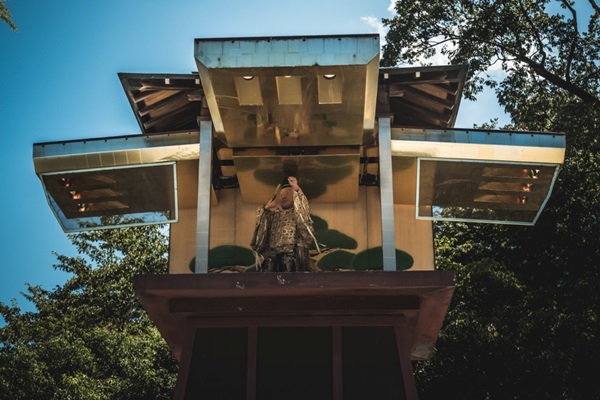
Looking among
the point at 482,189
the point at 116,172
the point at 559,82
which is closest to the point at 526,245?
the point at 559,82

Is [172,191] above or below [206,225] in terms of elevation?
above

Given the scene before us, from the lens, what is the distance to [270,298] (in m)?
9.82

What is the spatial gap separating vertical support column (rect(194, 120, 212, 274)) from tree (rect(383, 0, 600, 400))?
8637mm

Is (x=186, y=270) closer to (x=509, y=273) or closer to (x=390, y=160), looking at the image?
(x=390, y=160)

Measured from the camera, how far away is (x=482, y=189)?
1196 cm

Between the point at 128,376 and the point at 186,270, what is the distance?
8.65 meters

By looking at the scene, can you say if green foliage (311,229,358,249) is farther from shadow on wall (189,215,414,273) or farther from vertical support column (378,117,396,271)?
vertical support column (378,117,396,271)

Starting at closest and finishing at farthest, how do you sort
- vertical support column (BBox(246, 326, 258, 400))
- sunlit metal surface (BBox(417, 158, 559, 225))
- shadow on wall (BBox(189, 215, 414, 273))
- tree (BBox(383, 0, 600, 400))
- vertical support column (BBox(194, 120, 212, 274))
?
1. vertical support column (BBox(246, 326, 258, 400))
2. vertical support column (BBox(194, 120, 212, 274))
3. sunlit metal surface (BBox(417, 158, 559, 225))
4. shadow on wall (BBox(189, 215, 414, 273))
5. tree (BBox(383, 0, 600, 400))

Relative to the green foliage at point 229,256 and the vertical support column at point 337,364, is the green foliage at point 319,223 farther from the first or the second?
the vertical support column at point 337,364

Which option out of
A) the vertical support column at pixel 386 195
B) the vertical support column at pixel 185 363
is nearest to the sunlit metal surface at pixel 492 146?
the vertical support column at pixel 386 195

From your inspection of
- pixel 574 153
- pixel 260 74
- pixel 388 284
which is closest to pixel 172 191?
pixel 260 74

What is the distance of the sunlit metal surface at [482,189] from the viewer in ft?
38.0

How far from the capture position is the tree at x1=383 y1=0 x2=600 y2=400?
17234 mm

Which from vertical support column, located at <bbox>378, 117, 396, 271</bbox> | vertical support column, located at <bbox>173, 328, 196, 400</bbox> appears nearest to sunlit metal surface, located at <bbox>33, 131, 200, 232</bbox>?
vertical support column, located at <bbox>173, 328, 196, 400</bbox>
